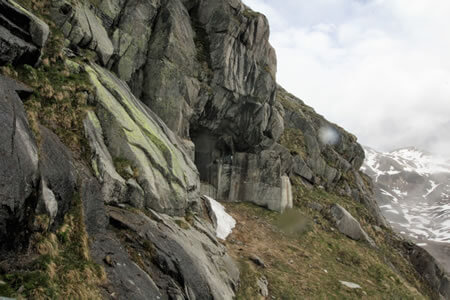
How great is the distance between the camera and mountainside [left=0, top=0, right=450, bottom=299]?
339 inches

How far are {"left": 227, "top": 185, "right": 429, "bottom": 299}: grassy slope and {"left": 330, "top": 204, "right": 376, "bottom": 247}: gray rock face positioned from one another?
3.90ft

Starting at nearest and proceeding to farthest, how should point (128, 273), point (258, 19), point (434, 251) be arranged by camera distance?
point (128, 273)
point (258, 19)
point (434, 251)

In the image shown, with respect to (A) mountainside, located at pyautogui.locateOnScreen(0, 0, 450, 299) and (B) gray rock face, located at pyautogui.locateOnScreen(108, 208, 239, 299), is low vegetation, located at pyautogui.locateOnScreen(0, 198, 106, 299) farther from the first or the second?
(B) gray rock face, located at pyautogui.locateOnScreen(108, 208, 239, 299)

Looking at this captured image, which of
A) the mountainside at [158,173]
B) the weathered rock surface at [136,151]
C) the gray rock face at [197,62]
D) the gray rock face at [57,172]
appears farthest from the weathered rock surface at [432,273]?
the gray rock face at [57,172]

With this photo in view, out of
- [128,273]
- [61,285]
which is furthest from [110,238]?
[61,285]

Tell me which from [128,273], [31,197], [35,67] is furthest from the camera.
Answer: [35,67]

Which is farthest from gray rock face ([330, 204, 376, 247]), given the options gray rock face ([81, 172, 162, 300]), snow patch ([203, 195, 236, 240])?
gray rock face ([81, 172, 162, 300])

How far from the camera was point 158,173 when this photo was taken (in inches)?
609

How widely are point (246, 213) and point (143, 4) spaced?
23268mm

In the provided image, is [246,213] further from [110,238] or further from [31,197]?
[31,197]

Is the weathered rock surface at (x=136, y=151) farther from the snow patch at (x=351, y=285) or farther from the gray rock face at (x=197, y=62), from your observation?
the snow patch at (x=351, y=285)

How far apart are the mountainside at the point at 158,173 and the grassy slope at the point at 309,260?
17cm

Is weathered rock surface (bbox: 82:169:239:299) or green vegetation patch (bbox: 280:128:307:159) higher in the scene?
green vegetation patch (bbox: 280:128:307:159)

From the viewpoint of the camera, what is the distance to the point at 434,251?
535 ft
